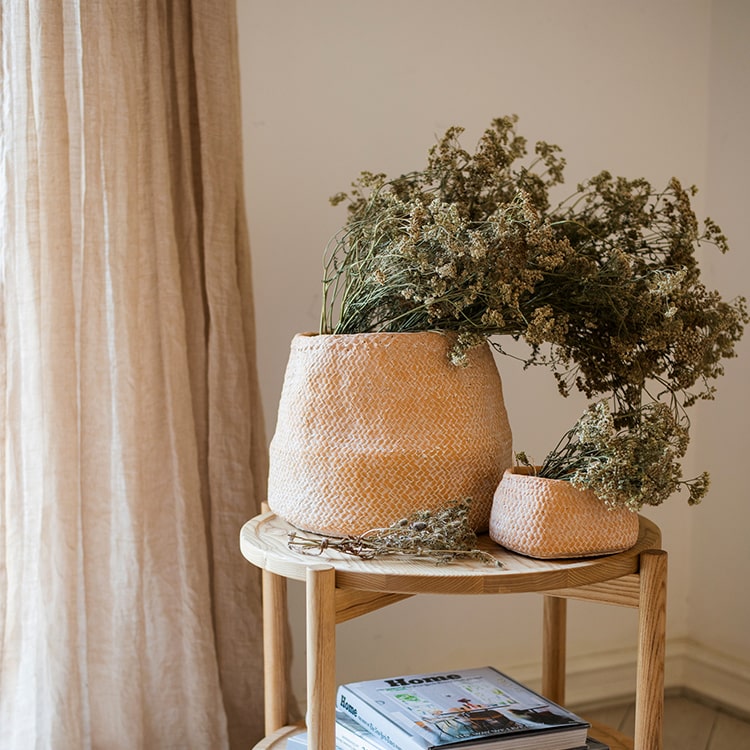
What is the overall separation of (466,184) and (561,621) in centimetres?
68

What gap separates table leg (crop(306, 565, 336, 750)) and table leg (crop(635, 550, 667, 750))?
0.35 m

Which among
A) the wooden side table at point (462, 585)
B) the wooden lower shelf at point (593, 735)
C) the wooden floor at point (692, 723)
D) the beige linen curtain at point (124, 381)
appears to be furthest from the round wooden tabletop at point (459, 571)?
the wooden floor at point (692, 723)

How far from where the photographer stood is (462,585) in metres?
0.92

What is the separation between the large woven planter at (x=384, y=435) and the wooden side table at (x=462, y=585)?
66 mm

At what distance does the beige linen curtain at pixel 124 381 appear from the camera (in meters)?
1.30

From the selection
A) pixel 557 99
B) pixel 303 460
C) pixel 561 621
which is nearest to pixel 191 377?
pixel 303 460

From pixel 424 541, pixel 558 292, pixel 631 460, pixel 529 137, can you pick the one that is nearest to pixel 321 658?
pixel 424 541

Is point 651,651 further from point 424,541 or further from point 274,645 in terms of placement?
point 274,645

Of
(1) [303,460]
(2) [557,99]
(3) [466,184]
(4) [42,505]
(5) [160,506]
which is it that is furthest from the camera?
(2) [557,99]

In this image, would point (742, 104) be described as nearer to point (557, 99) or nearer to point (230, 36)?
point (557, 99)

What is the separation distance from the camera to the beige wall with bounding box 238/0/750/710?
164cm

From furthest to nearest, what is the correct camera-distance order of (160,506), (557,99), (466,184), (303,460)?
1. (557,99)
2. (160,506)
3. (466,184)
4. (303,460)

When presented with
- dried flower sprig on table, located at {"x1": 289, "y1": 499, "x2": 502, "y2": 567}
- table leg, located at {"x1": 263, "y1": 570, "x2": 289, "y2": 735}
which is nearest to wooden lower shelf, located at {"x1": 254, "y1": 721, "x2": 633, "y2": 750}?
table leg, located at {"x1": 263, "y1": 570, "x2": 289, "y2": 735}

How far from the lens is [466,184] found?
1176 mm
